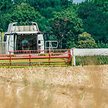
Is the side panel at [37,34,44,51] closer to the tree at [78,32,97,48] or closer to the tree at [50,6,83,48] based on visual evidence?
the tree at [78,32,97,48]

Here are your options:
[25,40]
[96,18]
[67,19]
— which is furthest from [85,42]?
[25,40]

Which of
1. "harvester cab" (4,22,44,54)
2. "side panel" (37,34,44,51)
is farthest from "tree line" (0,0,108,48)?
"side panel" (37,34,44,51)

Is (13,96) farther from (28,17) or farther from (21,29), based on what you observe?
(28,17)

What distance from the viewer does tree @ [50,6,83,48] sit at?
7319 centimetres

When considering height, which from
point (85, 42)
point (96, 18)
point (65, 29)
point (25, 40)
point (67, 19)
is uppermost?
point (96, 18)

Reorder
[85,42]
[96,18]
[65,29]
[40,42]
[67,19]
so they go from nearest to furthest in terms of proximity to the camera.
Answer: [40,42] < [85,42] < [65,29] < [67,19] < [96,18]

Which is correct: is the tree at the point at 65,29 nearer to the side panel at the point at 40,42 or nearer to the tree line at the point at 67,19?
the tree line at the point at 67,19

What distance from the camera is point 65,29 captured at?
75438mm

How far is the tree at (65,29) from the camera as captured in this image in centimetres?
7319

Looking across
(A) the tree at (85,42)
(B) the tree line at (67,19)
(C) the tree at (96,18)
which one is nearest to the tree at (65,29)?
(B) the tree line at (67,19)

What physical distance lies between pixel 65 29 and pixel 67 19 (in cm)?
296

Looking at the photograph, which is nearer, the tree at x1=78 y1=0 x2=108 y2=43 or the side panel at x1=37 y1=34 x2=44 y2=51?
the side panel at x1=37 y1=34 x2=44 y2=51

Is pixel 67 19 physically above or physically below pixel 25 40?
above

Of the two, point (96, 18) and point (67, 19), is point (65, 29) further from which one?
point (96, 18)
